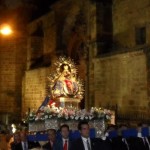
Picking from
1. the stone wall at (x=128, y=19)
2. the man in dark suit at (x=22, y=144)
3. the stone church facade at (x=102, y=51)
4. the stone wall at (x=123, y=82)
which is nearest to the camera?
the man in dark suit at (x=22, y=144)

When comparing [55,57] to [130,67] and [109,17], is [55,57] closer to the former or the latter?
[109,17]

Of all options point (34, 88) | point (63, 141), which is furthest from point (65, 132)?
point (34, 88)

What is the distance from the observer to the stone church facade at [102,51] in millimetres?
16484

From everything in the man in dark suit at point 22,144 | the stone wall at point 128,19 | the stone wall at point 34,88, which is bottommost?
the man in dark suit at point 22,144

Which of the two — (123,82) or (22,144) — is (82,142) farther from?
(123,82)

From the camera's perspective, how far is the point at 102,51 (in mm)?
19500

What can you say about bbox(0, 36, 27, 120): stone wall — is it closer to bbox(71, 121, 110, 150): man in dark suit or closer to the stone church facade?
Result: the stone church facade

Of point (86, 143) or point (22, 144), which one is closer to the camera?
point (86, 143)

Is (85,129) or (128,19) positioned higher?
(128,19)

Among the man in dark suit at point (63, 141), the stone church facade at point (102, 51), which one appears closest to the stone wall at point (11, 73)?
the stone church facade at point (102, 51)

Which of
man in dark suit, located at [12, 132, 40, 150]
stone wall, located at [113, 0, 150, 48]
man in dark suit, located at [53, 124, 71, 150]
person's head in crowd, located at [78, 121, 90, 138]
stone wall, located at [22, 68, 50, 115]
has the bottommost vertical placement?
man in dark suit, located at [12, 132, 40, 150]

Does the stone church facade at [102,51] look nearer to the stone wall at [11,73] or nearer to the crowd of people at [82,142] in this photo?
the stone wall at [11,73]

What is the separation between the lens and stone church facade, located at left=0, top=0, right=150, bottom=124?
54.1ft

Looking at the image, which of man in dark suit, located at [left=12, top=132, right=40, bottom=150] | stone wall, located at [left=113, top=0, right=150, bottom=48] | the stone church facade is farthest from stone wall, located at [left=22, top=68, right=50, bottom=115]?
man in dark suit, located at [left=12, top=132, right=40, bottom=150]
